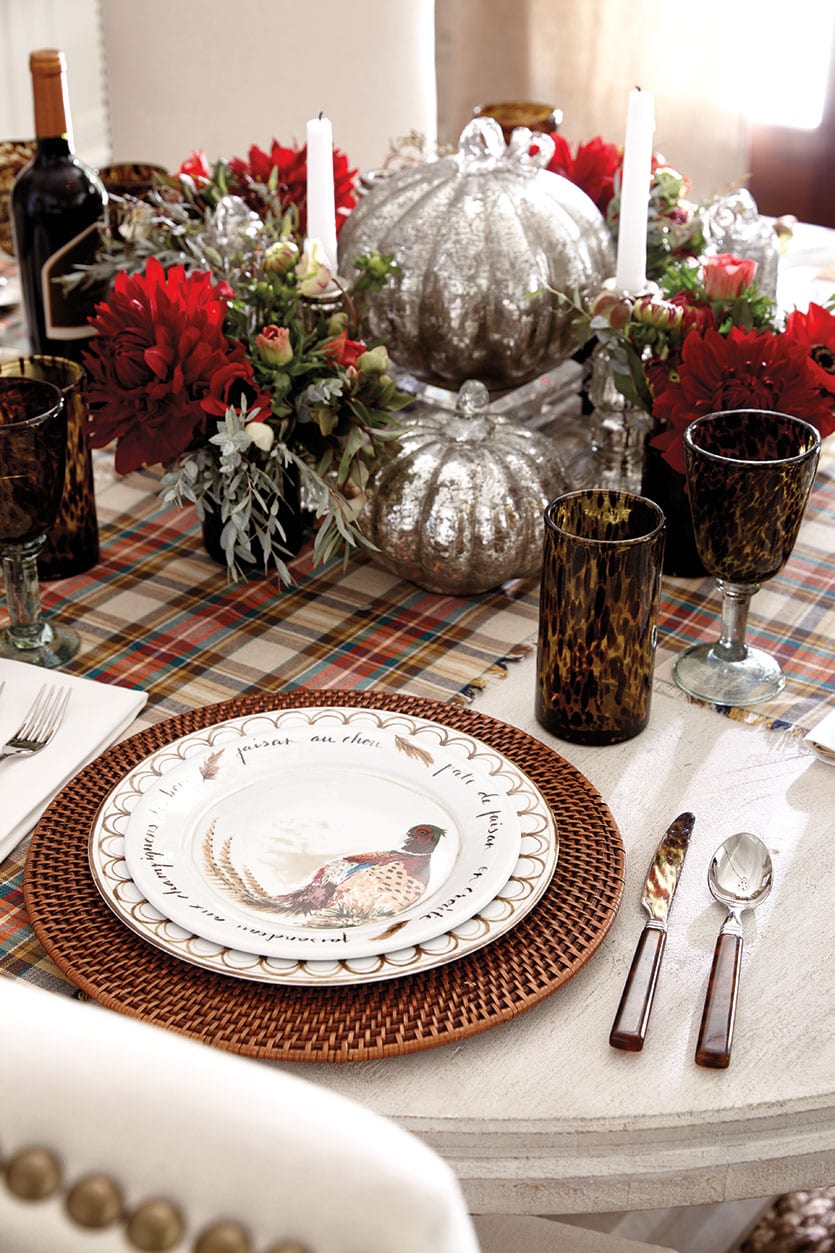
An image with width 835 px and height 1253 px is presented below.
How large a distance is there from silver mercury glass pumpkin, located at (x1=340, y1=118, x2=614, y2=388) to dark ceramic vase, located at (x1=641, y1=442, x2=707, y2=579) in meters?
0.18

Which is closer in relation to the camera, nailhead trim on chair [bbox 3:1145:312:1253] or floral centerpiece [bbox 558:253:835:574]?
nailhead trim on chair [bbox 3:1145:312:1253]

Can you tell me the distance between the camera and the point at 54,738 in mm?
917

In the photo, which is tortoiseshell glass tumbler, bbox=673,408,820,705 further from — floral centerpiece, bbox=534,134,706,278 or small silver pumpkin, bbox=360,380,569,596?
floral centerpiece, bbox=534,134,706,278

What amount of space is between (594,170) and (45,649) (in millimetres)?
787

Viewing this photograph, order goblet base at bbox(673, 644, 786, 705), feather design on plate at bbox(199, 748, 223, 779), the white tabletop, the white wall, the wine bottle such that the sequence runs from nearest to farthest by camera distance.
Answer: the white tabletop → feather design on plate at bbox(199, 748, 223, 779) → goblet base at bbox(673, 644, 786, 705) → the wine bottle → the white wall

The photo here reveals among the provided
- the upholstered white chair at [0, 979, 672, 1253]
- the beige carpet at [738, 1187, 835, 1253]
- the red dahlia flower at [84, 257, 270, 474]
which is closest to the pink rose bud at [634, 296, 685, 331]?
the red dahlia flower at [84, 257, 270, 474]

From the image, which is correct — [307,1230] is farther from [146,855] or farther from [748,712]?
[748,712]

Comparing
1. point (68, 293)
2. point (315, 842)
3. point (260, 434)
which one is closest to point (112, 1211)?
point (315, 842)

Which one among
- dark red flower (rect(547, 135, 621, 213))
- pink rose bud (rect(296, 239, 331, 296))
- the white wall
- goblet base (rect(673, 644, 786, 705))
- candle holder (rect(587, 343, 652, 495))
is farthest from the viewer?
the white wall

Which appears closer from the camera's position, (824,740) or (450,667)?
(824,740)

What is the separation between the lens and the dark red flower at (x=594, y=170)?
1.43 meters

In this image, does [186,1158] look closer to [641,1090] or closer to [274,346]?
[641,1090]

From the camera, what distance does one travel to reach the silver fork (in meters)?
0.90

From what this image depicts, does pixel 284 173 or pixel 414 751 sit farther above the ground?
pixel 284 173
